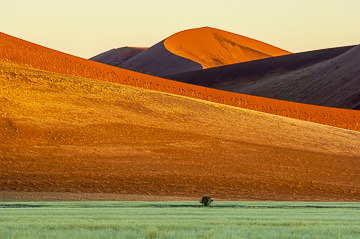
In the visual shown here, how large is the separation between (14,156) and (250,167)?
17513 mm

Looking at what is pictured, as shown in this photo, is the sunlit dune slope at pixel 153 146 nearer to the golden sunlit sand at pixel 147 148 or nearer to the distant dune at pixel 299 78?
the golden sunlit sand at pixel 147 148

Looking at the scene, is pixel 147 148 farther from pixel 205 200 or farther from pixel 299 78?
pixel 299 78

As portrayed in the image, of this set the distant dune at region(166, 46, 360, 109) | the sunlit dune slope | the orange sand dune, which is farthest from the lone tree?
the distant dune at region(166, 46, 360, 109)

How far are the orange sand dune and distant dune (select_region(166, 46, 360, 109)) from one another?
2617 cm

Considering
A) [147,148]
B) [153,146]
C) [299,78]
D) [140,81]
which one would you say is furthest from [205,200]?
[299,78]

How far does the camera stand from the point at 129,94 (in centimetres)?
6338

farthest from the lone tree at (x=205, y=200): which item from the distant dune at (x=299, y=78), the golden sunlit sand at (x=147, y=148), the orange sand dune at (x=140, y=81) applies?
the distant dune at (x=299, y=78)

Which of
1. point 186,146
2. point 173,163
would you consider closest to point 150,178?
point 173,163

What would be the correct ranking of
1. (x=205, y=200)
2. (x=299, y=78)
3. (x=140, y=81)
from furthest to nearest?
(x=299, y=78) < (x=140, y=81) < (x=205, y=200)

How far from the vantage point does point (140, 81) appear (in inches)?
3086

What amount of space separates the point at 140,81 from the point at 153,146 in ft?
94.1

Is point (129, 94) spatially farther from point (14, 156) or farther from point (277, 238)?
point (277, 238)

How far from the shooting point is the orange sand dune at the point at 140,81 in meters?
72.4

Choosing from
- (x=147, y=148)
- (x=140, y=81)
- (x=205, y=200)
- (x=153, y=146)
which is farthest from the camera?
(x=140, y=81)
